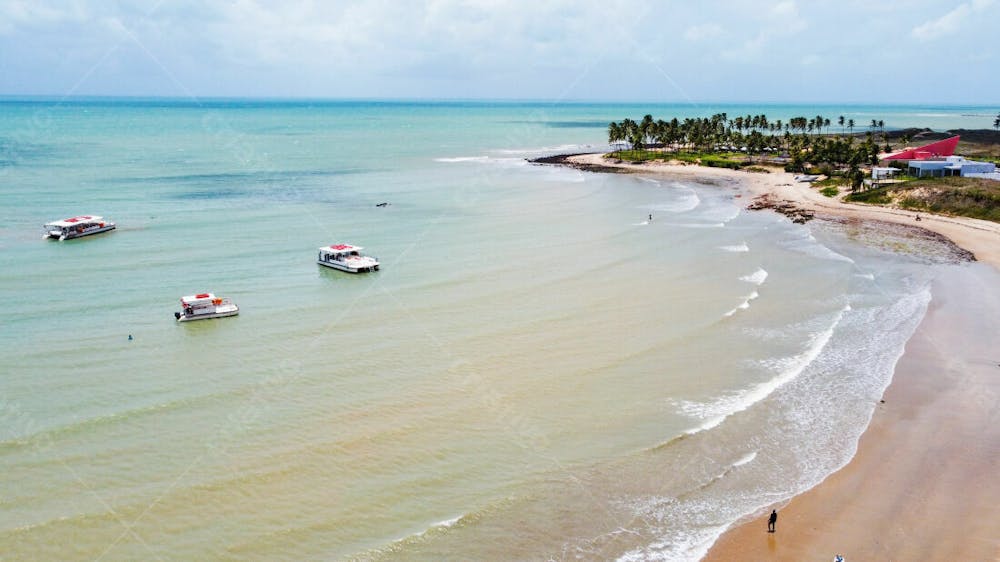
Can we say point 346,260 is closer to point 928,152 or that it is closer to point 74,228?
point 74,228

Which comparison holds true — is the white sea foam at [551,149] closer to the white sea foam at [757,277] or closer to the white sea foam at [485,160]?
the white sea foam at [485,160]

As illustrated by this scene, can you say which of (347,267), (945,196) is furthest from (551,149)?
(347,267)

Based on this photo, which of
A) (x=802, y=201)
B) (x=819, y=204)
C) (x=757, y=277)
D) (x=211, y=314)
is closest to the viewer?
(x=211, y=314)

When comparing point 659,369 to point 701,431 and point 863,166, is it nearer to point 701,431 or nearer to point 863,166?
point 701,431

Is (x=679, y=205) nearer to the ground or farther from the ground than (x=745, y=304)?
farther from the ground

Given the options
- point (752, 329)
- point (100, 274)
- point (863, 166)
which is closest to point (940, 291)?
point (752, 329)

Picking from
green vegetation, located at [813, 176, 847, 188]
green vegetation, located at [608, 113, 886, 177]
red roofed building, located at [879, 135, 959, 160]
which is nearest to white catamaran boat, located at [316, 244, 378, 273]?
green vegetation, located at [813, 176, 847, 188]
